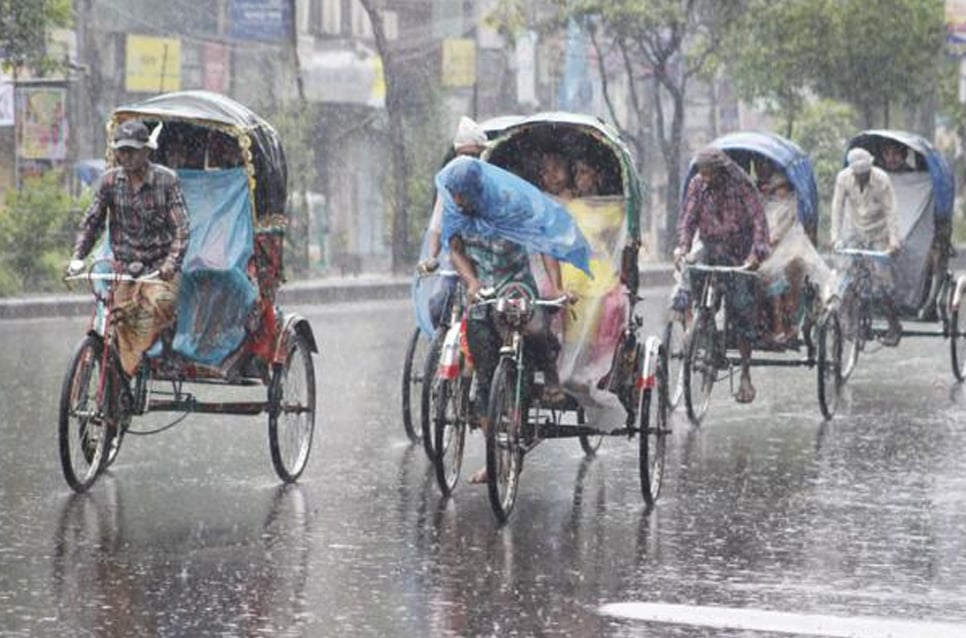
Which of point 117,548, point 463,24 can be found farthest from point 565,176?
point 463,24

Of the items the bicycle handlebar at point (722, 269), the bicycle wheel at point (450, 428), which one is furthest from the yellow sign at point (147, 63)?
the bicycle wheel at point (450, 428)

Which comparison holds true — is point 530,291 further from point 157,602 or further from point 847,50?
point 847,50

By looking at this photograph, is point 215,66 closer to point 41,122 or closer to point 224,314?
point 41,122

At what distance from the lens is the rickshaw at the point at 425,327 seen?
12703 mm

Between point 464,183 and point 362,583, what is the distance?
8.04 feet

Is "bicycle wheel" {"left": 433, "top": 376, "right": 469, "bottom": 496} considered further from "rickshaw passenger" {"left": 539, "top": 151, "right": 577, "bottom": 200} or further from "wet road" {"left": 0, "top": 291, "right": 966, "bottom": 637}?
"rickshaw passenger" {"left": 539, "top": 151, "right": 577, "bottom": 200}

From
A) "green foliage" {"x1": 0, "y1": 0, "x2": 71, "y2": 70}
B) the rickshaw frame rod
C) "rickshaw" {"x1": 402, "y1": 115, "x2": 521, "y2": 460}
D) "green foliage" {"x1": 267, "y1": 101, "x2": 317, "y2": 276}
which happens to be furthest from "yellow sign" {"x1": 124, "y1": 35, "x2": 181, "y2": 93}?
the rickshaw frame rod

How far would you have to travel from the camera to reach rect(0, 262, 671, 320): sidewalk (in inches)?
1109

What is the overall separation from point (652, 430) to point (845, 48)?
34.1 metres

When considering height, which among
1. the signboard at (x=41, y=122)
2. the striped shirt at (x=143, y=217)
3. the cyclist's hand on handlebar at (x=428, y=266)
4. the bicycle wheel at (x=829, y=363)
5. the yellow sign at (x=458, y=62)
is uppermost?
the yellow sign at (x=458, y=62)

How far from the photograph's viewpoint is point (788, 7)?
1711 inches

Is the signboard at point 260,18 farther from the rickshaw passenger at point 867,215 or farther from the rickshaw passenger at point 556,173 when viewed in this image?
the rickshaw passenger at point 556,173

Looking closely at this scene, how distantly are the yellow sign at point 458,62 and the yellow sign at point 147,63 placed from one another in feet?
28.3

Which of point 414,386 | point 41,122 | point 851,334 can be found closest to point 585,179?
point 414,386
